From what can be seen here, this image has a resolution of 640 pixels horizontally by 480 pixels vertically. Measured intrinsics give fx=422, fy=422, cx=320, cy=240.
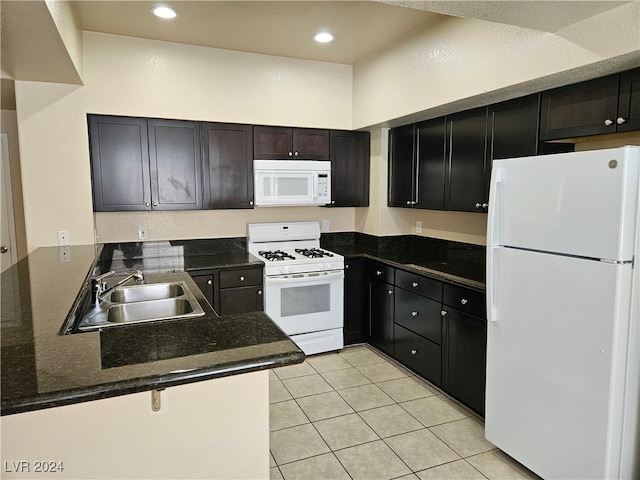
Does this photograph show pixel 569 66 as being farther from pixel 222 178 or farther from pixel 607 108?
pixel 222 178

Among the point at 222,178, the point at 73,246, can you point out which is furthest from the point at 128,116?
the point at 73,246

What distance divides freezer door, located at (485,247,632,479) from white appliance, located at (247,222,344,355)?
1.71 m

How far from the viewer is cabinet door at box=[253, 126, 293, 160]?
153 inches

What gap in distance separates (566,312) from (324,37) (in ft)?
8.63

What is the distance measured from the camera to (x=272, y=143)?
395 centimetres

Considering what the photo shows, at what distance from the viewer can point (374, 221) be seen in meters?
4.34

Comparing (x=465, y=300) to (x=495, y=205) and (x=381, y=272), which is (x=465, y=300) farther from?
(x=381, y=272)

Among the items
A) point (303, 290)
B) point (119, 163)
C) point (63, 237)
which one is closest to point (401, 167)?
point (303, 290)

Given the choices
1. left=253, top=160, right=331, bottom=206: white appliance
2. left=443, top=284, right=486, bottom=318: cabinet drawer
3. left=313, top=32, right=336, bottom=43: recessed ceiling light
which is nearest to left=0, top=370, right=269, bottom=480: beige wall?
left=443, top=284, right=486, bottom=318: cabinet drawer

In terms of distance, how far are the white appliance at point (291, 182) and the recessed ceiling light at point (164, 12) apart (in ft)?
4.34

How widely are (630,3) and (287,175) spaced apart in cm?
271

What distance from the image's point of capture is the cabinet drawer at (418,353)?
3219mm

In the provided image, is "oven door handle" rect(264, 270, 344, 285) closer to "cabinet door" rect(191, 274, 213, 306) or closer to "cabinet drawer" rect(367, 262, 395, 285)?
"cabinet drawer" rect(367, 262, 395, 285)

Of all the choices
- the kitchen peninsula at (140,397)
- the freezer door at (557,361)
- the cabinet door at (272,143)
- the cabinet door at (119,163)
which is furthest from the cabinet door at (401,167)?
the kitchen peninsula at (140,397)
